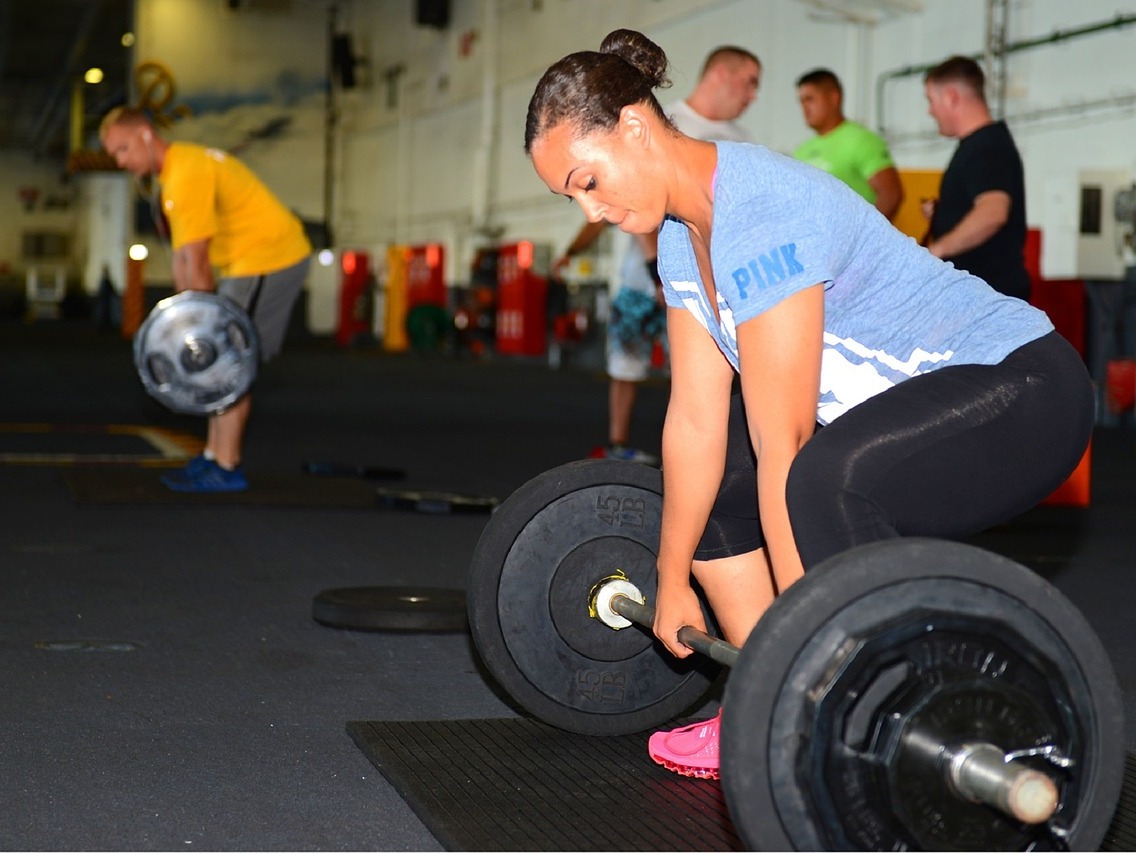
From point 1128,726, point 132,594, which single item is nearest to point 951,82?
point 1128,726

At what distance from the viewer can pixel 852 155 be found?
15.0ft

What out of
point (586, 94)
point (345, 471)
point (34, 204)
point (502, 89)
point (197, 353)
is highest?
point (502, 89)

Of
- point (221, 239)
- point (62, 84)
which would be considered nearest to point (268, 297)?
point (221, 239)

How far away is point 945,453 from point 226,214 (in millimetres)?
3421

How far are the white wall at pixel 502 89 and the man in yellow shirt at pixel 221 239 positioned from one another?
6.18 ft

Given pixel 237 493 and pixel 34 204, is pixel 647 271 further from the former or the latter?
pixel 34 204

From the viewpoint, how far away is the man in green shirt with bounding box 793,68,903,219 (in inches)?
179

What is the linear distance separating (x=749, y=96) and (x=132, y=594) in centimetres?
257

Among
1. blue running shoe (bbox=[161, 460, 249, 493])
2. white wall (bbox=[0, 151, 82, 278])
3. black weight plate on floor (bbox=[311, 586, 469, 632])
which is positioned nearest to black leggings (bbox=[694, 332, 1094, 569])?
black weight plate on floor (bbox=[311, 586, 469, 632])

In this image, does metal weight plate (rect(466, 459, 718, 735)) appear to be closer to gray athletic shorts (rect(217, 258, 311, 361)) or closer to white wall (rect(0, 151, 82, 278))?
gray athletic shorts (rect(217, 258, 311, 361))

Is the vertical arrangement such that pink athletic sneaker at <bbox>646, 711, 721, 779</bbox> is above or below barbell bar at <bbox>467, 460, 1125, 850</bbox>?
below

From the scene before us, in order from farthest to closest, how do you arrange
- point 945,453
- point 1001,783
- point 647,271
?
point 647,271 → point 945,453 → point 1001,783

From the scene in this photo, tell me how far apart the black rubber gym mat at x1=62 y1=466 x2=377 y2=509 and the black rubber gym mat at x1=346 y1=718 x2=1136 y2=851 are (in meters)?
2.37

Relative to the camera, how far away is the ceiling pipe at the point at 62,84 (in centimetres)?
2445
